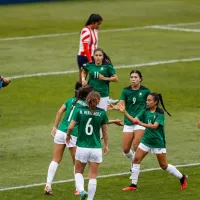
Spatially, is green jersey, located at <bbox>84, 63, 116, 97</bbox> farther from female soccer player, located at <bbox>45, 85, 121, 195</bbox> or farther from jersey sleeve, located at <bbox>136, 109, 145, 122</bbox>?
female soccer player, located at <bbox>45, 85, 121, 195</bbox>

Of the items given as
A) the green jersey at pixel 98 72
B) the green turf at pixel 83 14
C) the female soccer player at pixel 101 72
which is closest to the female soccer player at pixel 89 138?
the female soccer player at pixel 101 72

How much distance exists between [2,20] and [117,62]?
36.9 ft

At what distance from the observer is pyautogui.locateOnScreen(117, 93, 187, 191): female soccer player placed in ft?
57.3

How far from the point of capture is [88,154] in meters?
16.1

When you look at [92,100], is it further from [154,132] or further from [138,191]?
[138,191]

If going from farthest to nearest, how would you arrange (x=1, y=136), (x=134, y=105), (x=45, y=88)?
(x=45, y=88), (x=1, y=136), (x=134, y=105)

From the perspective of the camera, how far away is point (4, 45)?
1401 inches

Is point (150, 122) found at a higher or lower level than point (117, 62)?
higher

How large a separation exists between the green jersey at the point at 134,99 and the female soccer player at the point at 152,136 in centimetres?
102

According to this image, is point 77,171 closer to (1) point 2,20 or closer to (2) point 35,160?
(2) point 35,160

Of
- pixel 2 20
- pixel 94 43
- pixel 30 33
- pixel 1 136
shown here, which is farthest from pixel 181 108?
pixel 2 20

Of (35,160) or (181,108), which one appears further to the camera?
(181,108)

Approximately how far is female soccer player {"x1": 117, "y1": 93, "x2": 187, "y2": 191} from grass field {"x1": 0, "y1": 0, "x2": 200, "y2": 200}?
42 cm

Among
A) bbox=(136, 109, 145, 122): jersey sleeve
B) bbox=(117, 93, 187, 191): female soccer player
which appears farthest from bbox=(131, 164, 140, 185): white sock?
bbox=(136, 109, 145, 122): jersey sleeve
